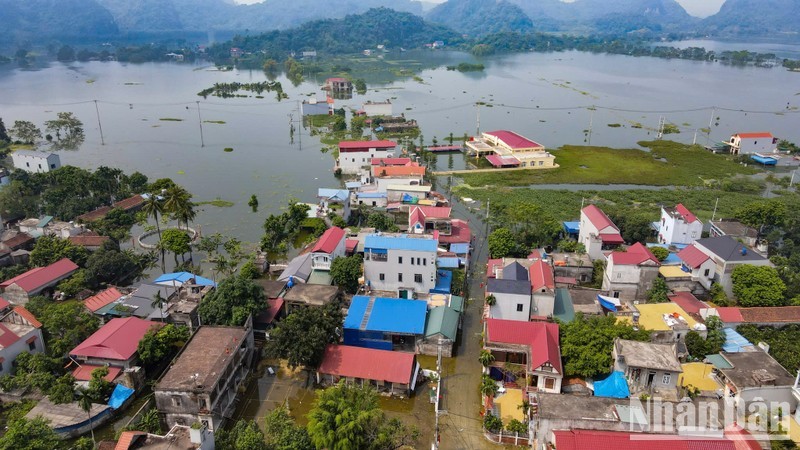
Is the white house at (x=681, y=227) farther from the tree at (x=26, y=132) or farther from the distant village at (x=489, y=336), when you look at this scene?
the tree at (x=26, y=132)

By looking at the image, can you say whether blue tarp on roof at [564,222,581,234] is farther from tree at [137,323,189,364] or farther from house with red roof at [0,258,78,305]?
house with red roof at [0,258,78,305]

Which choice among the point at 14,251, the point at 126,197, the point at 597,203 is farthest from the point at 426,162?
the point at 14,251

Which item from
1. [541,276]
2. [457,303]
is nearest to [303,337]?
[457,303]

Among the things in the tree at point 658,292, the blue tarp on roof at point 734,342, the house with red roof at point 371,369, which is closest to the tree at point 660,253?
the tree at point 658,292

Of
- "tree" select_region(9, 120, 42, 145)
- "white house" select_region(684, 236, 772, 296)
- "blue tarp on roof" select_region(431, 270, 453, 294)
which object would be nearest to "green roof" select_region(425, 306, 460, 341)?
"blue tarp on roof" select_region(431, 270, 453, 294)

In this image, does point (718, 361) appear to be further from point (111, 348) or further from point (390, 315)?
point (111, 348)
